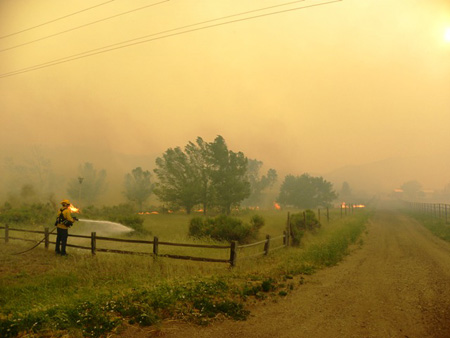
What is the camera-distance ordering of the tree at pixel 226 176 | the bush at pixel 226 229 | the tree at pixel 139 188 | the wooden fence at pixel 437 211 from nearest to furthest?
the bush at pixel 226 229 < the wooden fence at pixel 437 211 < the tree at pixel 226 176 < the tree at pixel 139 188

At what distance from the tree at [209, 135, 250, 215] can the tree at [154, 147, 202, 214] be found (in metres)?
2.98

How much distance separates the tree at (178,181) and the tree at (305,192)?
127 ft

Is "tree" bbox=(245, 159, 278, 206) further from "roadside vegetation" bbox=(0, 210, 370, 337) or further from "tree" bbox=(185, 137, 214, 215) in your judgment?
"roadside vegetation" bbox=(0, 210, 370, 337)

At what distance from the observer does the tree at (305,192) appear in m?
72.1

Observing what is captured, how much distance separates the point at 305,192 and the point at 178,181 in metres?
41.6

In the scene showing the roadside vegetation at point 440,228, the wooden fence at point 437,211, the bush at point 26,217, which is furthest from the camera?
the wooden fence at point 437,211

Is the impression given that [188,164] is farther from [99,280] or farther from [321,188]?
[321,188]

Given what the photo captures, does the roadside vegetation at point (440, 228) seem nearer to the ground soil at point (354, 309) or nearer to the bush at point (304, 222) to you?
the bush at point (304, 222)

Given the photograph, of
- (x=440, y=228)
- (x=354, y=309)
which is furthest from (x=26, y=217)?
(x=440, y=228)

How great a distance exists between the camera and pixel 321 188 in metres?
75.8

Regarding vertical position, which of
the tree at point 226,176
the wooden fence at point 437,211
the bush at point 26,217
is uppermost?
the tree at point 226,176

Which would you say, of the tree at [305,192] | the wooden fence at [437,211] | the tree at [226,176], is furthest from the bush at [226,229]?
the tree at [305,192]

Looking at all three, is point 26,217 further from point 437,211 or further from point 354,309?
point 437,211

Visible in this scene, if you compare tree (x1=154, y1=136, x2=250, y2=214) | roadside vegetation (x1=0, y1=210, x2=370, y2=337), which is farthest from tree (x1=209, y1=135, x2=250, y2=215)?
roadside vegetation (x1=0, y1=210, x2=370, y2=337)
